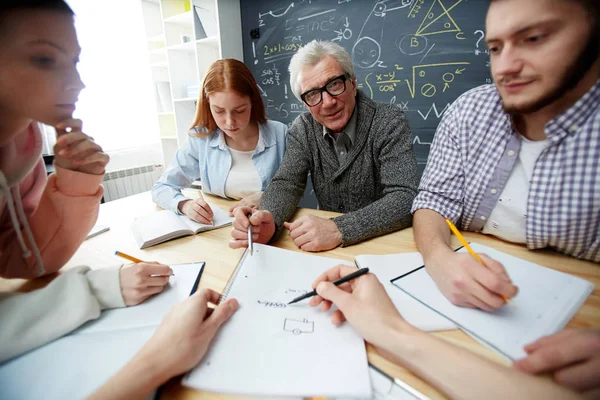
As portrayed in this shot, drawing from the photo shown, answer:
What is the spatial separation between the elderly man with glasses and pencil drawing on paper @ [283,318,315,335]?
0.29 m

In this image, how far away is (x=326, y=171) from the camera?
1.09m

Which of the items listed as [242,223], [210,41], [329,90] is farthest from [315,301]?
[210,41]

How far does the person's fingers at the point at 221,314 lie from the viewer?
0.35 metres

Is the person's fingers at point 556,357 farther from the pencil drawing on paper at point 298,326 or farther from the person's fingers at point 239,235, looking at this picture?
the person's fingers at point 239,235

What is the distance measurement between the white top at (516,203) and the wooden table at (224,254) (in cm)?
3

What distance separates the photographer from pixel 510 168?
0.60 metres

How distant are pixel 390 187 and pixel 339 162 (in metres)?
0.25

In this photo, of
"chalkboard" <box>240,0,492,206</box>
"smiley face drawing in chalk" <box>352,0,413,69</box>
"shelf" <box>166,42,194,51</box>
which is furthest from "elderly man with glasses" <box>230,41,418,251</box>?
"shelf" <box>166,42,194,51</box>

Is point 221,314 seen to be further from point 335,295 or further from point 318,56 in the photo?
point 318,56

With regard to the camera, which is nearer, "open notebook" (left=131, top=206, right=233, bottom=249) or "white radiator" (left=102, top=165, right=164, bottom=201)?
"white radiator" (left=102, top=165, right=164, bottom=201)

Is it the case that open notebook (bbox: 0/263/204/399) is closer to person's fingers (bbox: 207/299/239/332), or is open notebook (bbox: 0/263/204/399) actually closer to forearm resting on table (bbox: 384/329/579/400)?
person's fingers (bbox: 207/299/239/332)

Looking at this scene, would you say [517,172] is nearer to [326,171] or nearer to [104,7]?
[326,171]

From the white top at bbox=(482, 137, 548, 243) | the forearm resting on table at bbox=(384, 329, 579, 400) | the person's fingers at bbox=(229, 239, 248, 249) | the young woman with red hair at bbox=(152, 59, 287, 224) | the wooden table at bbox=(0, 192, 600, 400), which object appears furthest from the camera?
the young woman with red hair at bbox=(152, 59, 287, 224)

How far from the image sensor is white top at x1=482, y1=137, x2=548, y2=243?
0.55 m
